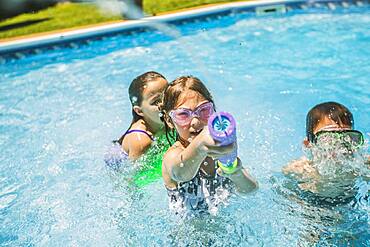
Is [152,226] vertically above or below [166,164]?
below

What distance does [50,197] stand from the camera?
15.0 ft

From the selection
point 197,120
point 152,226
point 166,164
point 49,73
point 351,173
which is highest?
point 197,120

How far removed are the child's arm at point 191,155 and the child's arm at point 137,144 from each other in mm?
977

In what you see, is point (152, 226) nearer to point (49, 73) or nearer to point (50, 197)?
point (50, 197)

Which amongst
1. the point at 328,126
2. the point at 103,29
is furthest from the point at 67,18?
the point at 328,126

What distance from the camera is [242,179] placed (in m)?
2.78

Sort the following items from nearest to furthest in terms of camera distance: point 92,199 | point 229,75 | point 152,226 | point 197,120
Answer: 1. point 197,120
2. point 152,226
3. point 92,199
4. point 229,75

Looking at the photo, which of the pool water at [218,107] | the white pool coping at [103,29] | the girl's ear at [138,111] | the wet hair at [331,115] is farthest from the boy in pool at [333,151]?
the white pool coping at [103,29]

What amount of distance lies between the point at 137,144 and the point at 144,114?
0.85ft

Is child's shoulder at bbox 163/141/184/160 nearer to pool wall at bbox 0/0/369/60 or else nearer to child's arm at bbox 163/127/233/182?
child's arm at bbox 163/127/233/182

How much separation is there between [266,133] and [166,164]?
107 inches

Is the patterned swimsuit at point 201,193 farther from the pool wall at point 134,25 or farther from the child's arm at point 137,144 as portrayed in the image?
the pool wall at point 134,25

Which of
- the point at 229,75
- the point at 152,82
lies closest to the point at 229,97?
the point at 229,75

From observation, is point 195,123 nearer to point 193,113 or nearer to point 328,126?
point 193,113
